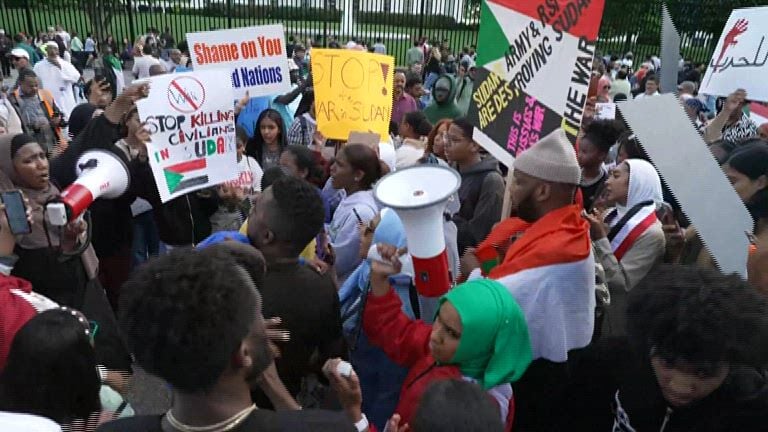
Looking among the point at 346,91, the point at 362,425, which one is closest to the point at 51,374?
the point at 362,425

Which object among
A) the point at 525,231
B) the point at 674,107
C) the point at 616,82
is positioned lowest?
the point at 616,82

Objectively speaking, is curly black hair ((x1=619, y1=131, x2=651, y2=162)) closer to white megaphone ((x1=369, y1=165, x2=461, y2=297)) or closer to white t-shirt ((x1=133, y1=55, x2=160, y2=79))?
white megaphone ((x1=369, y1=165, x2=461, y2=297))

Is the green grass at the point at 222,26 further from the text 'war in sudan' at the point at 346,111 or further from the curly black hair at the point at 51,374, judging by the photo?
the curly black hair at the point at 51,374

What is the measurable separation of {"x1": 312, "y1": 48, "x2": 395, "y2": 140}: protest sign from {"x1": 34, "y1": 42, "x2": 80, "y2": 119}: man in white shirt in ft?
A: 21.7

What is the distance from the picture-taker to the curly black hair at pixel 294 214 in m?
2.19

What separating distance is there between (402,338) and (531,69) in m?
1.68

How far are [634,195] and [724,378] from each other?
2.10 meters

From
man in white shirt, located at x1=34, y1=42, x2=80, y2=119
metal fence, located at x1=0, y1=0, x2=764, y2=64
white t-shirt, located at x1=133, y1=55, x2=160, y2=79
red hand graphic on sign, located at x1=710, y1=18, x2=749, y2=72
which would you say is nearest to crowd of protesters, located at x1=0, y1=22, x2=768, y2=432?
red hand graphic on sign, located at x1=710, y1=18, x2=749, y2=72

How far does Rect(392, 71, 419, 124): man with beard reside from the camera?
26.3ft

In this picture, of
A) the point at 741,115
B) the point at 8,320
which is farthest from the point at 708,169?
the point at 741,115

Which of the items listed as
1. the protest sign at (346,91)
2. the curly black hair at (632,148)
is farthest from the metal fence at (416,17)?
the curly black hair at (632,148)

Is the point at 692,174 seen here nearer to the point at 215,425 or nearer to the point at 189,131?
the point at 215,425

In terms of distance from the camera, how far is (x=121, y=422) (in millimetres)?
1291

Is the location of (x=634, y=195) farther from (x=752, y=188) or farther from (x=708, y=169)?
(x=708, y=169)
